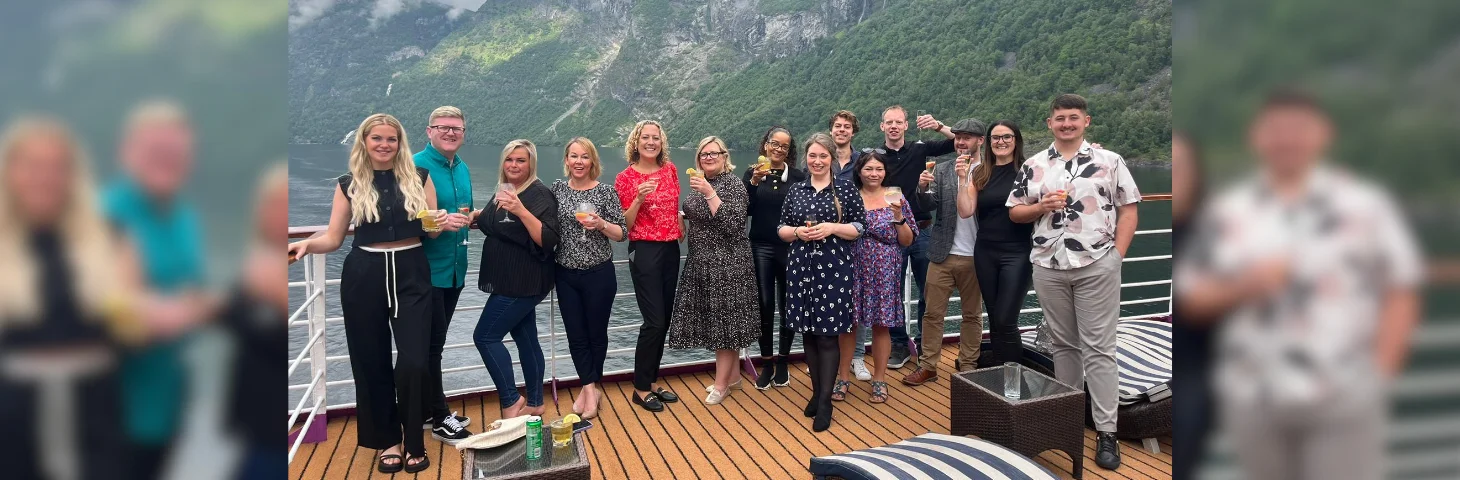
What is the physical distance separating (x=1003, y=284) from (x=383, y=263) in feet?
7.93

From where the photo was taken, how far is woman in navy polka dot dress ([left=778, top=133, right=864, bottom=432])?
318 cm

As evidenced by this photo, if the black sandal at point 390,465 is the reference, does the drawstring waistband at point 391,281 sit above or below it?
above

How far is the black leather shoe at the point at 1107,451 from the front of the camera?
2.73m

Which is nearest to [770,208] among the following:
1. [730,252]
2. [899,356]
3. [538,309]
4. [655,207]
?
[730,252]

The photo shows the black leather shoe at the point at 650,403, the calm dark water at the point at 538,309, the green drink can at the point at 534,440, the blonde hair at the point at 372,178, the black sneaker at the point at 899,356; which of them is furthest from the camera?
the calm dark water at the point at 538,309

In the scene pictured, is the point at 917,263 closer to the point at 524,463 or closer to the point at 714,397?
the point at 714,397

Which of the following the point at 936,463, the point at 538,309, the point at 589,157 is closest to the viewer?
the point at 936,463

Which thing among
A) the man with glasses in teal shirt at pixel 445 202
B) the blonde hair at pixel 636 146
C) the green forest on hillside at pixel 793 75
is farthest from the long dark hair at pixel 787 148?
the green forest on hillside at pixel 793 75

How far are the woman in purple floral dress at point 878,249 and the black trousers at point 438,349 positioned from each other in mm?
1688

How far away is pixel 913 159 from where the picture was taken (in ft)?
12.6

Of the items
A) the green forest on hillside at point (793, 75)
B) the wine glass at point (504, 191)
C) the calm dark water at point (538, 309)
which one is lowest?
the calm dark water at point (538, 309)
